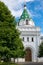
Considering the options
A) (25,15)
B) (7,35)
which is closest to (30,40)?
(25,15)

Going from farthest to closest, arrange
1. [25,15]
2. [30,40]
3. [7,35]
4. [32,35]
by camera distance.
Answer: [25,15] → [30,40] → [32,35] → [7,35]

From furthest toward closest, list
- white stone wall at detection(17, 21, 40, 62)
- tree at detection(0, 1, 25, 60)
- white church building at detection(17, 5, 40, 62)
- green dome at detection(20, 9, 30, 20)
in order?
1. green dome at detection(20, 9, 30, 20)
2. white stone wall at detection(17, 21, 40, 62)
3. white church building at detection(17, 5, 40, 62)
4. tree at detection(0, 1, 25, 60)

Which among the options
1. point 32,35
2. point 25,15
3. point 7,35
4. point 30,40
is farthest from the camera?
point 25,15

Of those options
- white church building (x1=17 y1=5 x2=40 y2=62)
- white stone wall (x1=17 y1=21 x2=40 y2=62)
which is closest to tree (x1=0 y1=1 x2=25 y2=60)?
white church building (x1=17 y1=5 x2=40 y2=62)

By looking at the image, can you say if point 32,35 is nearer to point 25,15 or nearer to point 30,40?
point 30,40

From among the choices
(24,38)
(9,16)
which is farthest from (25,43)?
(9,16)

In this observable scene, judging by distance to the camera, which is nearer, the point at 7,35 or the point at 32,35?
the point at 7,35

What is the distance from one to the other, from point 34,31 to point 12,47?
55.5 m

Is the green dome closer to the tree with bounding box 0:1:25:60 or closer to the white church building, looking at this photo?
the white church building

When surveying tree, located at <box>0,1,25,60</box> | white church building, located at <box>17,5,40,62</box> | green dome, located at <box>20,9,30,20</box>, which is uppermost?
green dome, located at <box>20,9,30,20</box>

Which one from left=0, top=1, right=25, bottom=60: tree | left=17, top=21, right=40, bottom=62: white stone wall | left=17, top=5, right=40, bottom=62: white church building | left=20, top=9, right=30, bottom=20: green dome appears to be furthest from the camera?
left=20, top=9, right=30, bottom=20: green dome

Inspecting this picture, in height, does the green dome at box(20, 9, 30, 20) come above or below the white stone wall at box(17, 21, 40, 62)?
above

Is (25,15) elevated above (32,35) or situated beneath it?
elevated above

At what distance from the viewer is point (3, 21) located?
35062 millimetres
